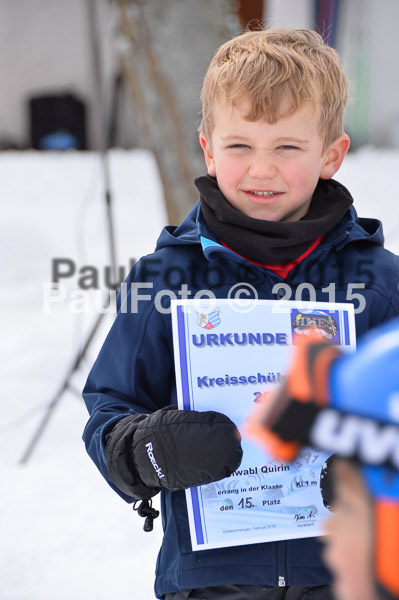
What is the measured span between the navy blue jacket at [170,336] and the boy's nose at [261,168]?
0.13 m

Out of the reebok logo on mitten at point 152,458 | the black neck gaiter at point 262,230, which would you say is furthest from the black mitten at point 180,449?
the black neck gaiter at point 262,230

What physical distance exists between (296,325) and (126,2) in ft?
9.07

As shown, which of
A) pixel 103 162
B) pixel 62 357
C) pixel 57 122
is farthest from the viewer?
pixel 57 122

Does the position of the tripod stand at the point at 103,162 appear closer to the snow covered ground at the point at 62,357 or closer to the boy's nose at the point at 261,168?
the snow covered ground at the point at 62,357

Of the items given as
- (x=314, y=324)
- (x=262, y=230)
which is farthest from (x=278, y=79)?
(x=314, y=324)

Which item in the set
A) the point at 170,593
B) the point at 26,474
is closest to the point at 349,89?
the point at 170,593

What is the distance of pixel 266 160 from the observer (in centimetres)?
111

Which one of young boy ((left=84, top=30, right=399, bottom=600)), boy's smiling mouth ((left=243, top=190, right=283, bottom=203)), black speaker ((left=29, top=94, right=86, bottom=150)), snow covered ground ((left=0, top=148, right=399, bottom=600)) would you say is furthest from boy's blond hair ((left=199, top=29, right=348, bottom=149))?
black speaker ((left=29, top=94, right=86, bottom=150))

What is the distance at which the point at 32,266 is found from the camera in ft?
19.9

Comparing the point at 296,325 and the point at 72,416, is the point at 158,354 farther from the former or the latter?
the point at 72,416

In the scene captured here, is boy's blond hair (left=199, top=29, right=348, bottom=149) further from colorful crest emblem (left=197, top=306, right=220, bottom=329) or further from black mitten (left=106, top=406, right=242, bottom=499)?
black mitten (left=106, top=406, right=242, bottom=499)

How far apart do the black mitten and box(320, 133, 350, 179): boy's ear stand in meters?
0.49

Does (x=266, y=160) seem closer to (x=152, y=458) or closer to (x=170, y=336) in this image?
(x=170, y=336)

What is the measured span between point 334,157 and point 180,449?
0.59 m
